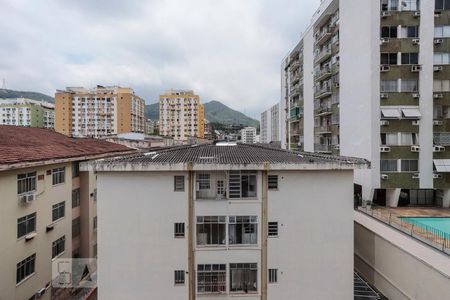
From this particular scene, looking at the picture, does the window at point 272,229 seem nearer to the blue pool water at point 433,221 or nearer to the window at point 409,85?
the blue pool water at point 433,221

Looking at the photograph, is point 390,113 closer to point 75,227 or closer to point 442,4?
point 442,4

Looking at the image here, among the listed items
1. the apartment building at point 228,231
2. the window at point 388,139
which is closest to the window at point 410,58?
the window at point 388,139

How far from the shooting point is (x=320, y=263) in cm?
1103

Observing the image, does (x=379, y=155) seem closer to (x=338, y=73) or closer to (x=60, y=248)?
(x=338, y=73)

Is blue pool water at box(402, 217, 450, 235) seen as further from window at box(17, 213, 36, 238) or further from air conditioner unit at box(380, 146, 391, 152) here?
window at box(17, 213, 36, 238)

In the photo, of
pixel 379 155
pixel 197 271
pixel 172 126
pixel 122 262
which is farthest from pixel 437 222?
pixel 172 126

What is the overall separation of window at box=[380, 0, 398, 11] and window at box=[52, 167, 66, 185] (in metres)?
26.3

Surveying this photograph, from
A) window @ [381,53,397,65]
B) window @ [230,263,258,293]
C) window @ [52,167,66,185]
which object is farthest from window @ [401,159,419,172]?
window @ [52,167,66,185]

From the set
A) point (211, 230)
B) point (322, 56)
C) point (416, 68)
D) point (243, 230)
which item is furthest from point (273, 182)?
point (322, 56)

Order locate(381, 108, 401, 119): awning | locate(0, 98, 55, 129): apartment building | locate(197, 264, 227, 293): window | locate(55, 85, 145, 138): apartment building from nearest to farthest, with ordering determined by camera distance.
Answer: locate(197, 264, 227, 293): window
locate(381, 108, 401, 119): awning
locate(55, 85, 145, 138): apartment building
locate(0, 98, 55, 129): apartment building

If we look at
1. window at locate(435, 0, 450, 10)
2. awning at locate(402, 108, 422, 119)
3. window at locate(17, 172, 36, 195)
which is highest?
window at locate(435, 0, 450, 10)

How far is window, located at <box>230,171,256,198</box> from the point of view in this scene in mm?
11102

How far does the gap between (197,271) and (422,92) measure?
22.1 m

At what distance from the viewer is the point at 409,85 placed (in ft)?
74.1
